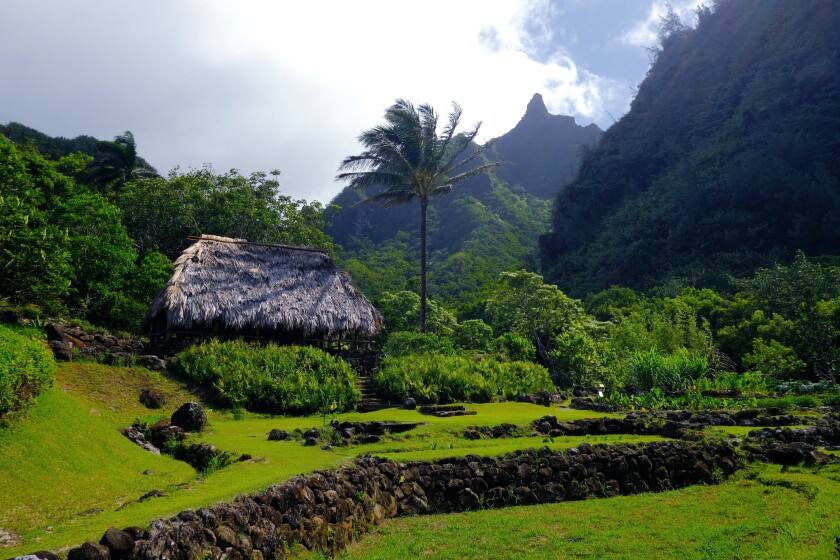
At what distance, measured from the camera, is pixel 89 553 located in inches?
170

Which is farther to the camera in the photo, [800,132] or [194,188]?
[800,132]

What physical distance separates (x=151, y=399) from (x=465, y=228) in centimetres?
5018

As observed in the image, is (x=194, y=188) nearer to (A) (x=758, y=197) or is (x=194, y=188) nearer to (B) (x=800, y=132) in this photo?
(A) (x=758, y=197)

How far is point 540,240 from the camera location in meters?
58.6

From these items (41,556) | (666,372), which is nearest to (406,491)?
(41,556)

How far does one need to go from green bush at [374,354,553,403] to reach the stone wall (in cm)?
812

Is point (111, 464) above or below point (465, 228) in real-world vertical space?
below

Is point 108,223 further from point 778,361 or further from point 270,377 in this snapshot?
point 778,361

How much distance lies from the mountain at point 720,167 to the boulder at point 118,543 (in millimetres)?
41301

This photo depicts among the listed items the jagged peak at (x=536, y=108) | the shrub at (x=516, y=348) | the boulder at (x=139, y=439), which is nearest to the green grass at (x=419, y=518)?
the boulder at (x=139, y=439)

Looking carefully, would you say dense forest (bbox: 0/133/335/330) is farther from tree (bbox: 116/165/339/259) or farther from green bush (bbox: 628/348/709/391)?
green bush (bbox: 628/348/709/391)

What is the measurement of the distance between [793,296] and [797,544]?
79.0 feet

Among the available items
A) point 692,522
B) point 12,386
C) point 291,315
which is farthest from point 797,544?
point 291,315

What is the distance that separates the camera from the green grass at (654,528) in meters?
6.59
